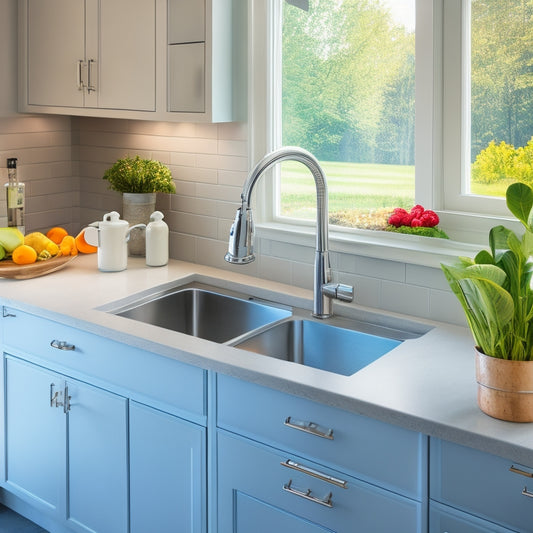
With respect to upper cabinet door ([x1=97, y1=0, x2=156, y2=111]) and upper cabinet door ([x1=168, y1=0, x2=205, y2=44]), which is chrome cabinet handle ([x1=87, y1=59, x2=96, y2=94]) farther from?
upper cabinet door ([x1=168, y1=0, x2=205, y2=44])

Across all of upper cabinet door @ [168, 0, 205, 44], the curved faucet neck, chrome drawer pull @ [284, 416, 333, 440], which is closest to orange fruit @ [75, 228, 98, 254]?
upper cabinet door @ [168, 0, 205, 44]

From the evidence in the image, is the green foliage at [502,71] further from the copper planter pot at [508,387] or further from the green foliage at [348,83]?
the copper planter pot at [508,387]

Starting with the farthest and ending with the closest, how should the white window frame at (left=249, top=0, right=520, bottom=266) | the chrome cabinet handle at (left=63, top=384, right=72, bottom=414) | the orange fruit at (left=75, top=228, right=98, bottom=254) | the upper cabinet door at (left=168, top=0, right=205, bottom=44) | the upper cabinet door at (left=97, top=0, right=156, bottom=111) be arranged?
the orange fruit at (left=75, top=228, right=98, bottom=254) → the upper cabinet door at (left=97, top=0, right=156, bottom=111) → the upper cabinet door at (left=168, top=0, right=205, bottom=44) → the chrome cabinet handle at (left=63, top=384, right=72, bottom=414) → the white window frame at (left=249, top=0, right=520, bottom=266)

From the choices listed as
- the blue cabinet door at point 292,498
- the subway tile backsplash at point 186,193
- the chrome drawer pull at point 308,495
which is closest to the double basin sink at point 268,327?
the subway tile backsplash at point 186,193

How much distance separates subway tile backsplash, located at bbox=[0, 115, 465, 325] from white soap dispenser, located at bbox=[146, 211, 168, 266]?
0.49ft

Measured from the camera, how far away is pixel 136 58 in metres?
2.80

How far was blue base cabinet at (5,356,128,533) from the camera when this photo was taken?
2.41m

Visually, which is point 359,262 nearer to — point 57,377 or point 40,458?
point 57,377

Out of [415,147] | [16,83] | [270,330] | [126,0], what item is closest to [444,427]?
[270,330]

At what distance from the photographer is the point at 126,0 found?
9.18 ft

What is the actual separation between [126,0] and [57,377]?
1416 mm

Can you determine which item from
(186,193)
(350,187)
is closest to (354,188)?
(350,187)

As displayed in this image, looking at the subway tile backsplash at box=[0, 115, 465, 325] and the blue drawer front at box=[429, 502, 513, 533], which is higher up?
the subway tile backsplash at box=[0, 115, 465, 325]

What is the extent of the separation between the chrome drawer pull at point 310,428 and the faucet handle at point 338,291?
1.85 feet
